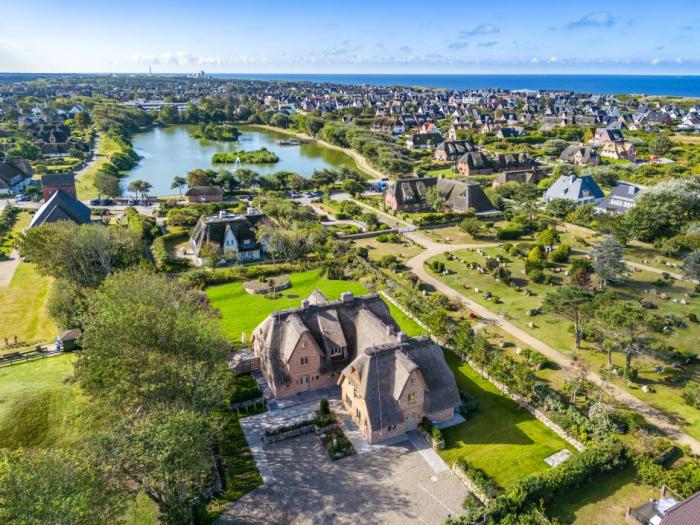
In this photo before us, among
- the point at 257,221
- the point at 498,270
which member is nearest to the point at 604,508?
the point at 498,270

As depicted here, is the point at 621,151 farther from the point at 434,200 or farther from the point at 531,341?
the point at 531,341

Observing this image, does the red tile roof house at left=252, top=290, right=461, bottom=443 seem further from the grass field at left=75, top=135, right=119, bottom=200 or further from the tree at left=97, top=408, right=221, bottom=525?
the grass field at left=75, top=135, right=119, bottom=200

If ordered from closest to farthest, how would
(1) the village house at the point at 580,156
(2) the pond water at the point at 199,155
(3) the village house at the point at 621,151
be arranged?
(1) the village house at the point at 580,156 → (2) the pond water at the point at 199,155 → (3) the village house at the point at 621,151

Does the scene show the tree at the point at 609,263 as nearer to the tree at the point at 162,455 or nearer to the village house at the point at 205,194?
the tree at the point at 162,455

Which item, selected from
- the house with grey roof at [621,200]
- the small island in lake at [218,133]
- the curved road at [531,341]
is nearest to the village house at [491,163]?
the house with grey roof at [621,200]

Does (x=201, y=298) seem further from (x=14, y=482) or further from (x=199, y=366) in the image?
(x=14, y=482)

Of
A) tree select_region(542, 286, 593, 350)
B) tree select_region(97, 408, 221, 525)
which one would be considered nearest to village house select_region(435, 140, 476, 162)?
tree select_region(542, 286, 593, 350)
